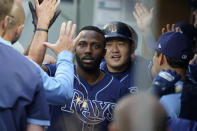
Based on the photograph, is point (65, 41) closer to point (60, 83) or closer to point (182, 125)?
point (60, 83)

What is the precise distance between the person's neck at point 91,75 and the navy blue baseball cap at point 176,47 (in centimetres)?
78

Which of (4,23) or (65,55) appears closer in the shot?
(4,23)

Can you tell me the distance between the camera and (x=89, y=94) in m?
3.39

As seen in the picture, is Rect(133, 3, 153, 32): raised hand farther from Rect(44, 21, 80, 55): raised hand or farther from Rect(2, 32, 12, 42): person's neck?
Rect(2, 32, 12, 42): person's neck

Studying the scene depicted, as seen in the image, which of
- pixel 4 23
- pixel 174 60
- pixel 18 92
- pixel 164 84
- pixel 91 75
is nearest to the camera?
pixel 18 92

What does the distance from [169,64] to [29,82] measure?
3.56 feet

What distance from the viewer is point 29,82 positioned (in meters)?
2.21

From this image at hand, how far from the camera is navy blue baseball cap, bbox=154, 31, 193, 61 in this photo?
9.35 ft

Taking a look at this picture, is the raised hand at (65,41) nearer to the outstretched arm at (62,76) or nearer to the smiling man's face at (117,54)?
the outstretched arm at (62,76)

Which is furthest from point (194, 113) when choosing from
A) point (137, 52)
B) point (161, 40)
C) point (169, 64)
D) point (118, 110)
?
point (137, 52)

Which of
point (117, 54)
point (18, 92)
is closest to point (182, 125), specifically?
point (18, 92)

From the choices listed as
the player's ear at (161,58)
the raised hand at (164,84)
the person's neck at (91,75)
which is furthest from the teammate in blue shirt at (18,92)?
the person's neck at (91,75)

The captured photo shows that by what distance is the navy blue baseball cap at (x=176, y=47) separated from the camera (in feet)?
9.35

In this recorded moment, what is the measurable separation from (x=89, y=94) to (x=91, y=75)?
0.76 ft
